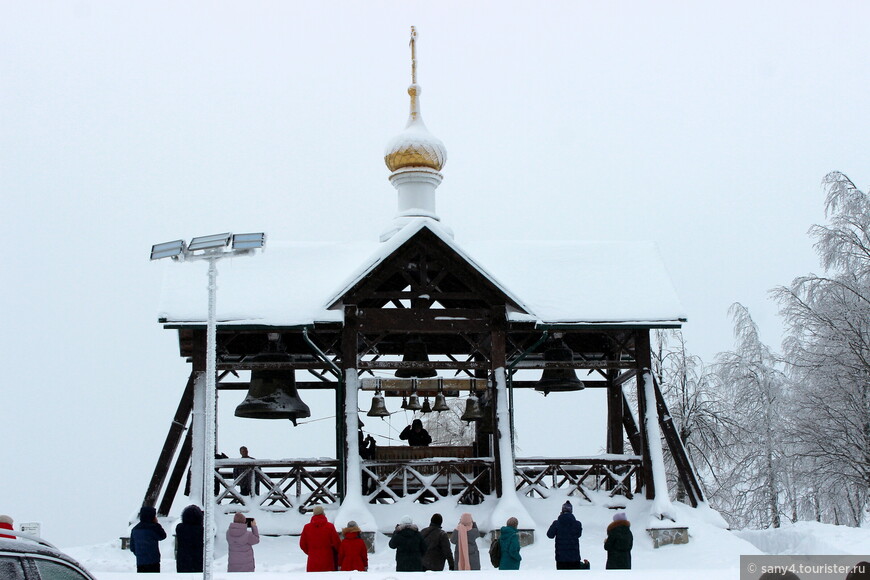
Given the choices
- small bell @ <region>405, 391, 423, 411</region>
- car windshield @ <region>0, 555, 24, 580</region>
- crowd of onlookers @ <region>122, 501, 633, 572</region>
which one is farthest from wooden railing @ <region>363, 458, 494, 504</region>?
car windshield @ <region>0, 555, 24, 580</region>

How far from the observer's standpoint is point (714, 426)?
1310 inches

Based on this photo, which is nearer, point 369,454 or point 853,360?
point 369,454

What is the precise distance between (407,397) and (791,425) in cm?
1457

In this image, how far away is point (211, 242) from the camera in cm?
1242

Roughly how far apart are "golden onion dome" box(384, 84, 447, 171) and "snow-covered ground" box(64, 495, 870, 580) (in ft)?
25.5

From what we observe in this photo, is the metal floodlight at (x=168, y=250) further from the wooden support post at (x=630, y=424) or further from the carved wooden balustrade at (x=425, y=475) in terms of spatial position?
the wooden support post at (x=630, y=424)

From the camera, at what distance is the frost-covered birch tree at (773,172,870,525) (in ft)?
92.2

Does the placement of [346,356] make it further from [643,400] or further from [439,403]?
[643,400]

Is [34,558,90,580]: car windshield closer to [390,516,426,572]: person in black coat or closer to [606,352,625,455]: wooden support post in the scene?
[390,516,426,572]: person in black coat

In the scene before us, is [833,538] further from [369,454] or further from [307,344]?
[307,344]

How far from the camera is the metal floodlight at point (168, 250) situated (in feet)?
41.6

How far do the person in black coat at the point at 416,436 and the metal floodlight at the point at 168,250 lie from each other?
8.95m

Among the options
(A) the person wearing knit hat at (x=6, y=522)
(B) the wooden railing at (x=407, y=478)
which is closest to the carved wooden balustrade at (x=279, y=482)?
(B) the wooden railing at (x=407, y=478)

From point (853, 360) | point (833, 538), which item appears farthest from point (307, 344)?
point (853, 360)
